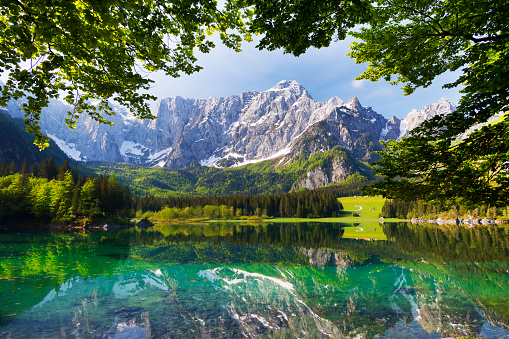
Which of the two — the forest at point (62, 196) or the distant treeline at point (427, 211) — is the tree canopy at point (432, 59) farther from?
the forest at point (62, 196)

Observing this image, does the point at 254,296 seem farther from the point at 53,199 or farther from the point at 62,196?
the point at 53,199

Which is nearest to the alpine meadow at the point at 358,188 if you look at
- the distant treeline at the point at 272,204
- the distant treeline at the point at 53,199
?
the distant treeline at the point at 53,199

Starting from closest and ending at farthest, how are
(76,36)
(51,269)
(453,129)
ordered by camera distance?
1. (76,36)
2. (453,129)
3. (51,269)

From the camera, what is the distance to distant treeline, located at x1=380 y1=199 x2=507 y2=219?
85875mm

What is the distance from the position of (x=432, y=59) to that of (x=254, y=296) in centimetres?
1795

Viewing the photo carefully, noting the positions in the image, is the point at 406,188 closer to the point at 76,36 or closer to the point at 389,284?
the point at 76,36

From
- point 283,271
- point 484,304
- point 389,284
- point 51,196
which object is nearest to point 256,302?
point 283,271

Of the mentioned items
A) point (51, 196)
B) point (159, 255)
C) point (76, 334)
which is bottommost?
point (159, 255)

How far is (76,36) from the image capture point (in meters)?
5.72

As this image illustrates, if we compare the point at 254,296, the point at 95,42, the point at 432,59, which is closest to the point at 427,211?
the point at 254,296

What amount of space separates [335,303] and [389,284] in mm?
7606

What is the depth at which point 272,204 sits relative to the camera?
149m

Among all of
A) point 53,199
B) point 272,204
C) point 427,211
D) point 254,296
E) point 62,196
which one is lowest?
point 427,211

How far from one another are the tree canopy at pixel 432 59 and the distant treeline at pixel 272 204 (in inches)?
5218
